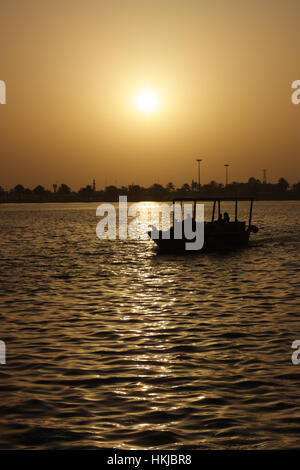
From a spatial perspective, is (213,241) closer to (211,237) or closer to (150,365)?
(211,237)

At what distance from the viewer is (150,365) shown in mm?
12367

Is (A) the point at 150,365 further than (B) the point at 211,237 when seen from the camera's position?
No

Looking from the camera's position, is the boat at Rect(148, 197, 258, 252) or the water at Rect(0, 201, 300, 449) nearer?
the water at Rect(0, 201, 300, 449)

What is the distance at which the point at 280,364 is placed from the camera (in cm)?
1239

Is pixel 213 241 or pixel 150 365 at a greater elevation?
pixel 213 241

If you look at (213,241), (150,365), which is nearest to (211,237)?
(213,241)

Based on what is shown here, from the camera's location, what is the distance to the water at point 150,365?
29.0 feet

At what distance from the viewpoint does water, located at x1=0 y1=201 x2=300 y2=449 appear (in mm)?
8828

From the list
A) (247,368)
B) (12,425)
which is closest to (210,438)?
(12,425)

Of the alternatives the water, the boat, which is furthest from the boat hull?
the water

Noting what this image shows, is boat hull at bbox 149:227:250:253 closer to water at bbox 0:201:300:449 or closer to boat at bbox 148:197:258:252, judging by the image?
boat at bbox 148:197:258:252

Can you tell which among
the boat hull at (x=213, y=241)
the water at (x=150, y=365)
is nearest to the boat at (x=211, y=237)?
the boat hull at (x=213, y=241)
